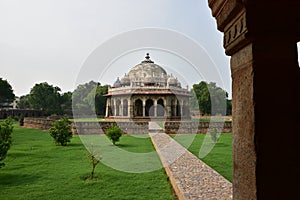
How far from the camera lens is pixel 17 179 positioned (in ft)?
19.1

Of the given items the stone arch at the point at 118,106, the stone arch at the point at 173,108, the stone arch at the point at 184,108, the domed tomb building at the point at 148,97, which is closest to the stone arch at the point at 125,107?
the domed tomb building at the point at 148,97

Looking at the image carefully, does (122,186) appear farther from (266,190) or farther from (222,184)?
(266,190)

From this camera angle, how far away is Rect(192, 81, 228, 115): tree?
4288 centimetres

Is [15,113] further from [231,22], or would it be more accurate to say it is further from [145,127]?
[231,22]

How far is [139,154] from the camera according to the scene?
909 centimetres

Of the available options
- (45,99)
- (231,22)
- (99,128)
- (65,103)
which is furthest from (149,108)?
(65,103)

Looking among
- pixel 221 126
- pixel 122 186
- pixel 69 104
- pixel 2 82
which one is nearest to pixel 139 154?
pixel 122 186

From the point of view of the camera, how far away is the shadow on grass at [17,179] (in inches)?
218

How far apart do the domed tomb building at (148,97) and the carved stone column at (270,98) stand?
81.4ft

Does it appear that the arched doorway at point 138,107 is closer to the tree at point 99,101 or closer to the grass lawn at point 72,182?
the tree at point 99,101

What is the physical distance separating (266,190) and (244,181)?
0.52ft

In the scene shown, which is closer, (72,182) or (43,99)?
(72,182)

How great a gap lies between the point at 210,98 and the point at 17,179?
4106 cm

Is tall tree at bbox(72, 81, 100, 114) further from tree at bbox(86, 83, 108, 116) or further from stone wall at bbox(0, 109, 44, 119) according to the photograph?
stone wall at bbox(0, 109, 44, 119)
